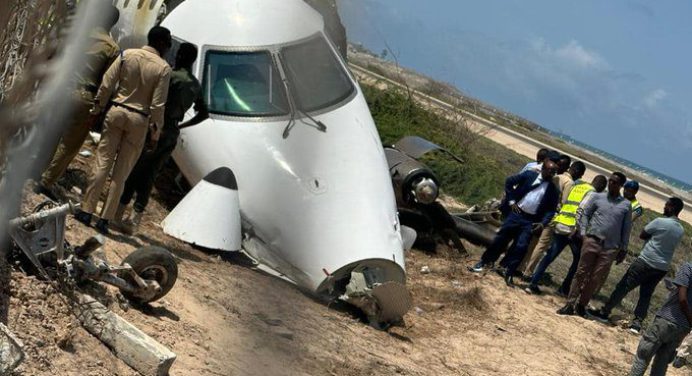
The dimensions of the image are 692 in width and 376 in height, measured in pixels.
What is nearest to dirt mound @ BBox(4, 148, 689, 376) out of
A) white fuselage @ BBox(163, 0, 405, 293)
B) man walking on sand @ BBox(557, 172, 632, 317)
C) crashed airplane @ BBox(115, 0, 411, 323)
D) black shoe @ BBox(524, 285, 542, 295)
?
black shoe @ BBox(524, 285, 542, 295)

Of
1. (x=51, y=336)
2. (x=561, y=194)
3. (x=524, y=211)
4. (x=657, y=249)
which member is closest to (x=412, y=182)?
(x=524, y=211)

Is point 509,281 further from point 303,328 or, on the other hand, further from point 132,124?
point 303,328

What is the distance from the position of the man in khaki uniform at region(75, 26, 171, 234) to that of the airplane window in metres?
5.08

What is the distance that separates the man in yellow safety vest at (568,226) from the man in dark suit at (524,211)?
6.8 inches

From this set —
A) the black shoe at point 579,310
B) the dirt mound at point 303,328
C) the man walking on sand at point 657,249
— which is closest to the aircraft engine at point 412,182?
the dirt mound at point 303,328

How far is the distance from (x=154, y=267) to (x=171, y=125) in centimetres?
217

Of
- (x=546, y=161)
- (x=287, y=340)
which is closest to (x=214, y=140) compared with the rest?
(x=546, y=161)

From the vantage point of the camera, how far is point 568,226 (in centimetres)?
1235

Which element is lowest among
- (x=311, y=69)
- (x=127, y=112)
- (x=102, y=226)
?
(x=102, y=226)

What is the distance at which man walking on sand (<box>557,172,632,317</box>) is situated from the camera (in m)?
11.6

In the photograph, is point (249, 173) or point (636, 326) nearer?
point (249, 173)

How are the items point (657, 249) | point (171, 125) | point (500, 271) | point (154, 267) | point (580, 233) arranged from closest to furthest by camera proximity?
1. point (154, 267)
2. point (171, 125)
3. point (657, 249)
4. point (580, 233)
5. point (500, 271)

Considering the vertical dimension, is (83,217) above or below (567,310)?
above

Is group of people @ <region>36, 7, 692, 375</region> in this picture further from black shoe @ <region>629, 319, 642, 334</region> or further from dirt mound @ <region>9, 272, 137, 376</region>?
dirt mound @ <region>9, 272, 137, 376</region>
